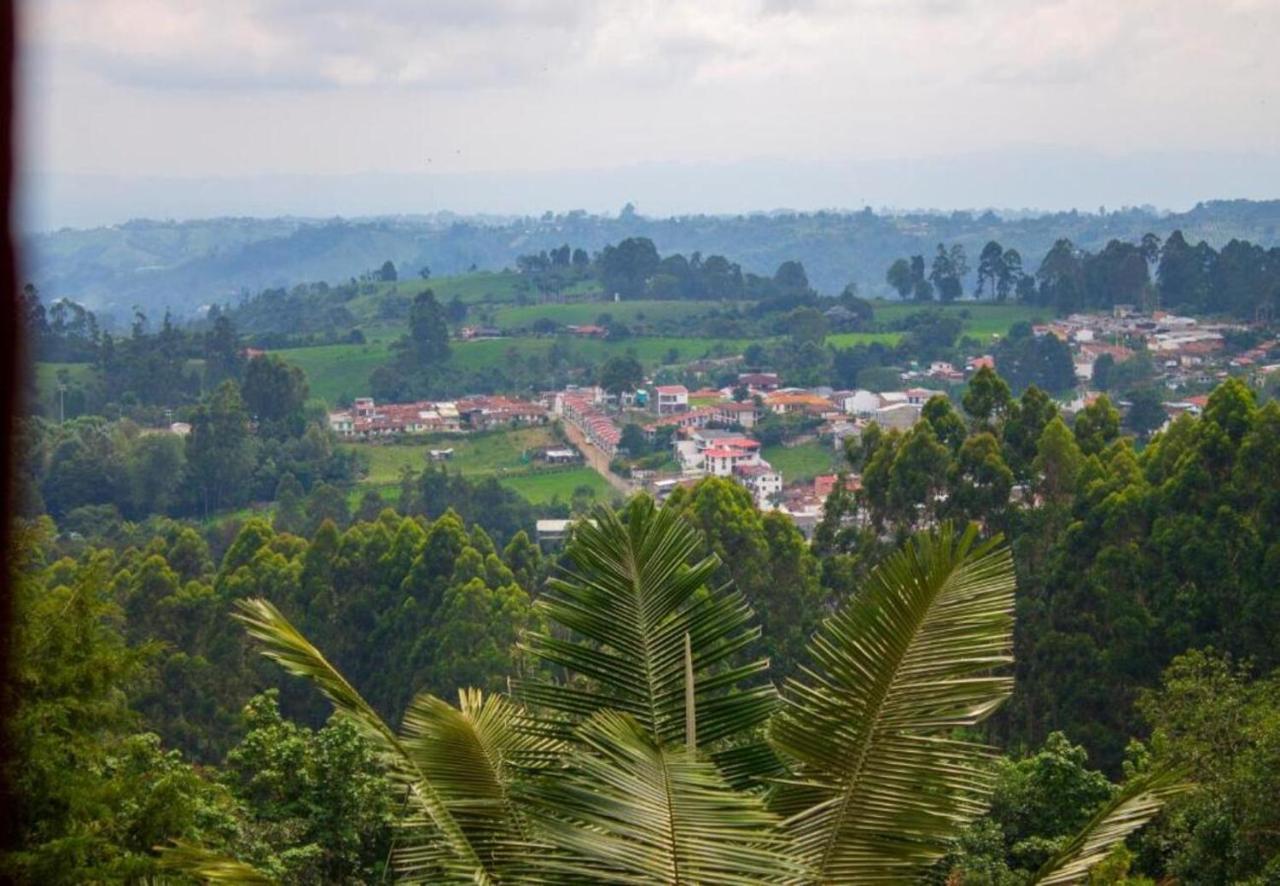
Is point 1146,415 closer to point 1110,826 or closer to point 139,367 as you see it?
point 139,367

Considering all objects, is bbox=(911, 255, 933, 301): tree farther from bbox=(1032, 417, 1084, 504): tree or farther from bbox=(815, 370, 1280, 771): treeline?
bbox=(1032, 417, 1084, 504): tree

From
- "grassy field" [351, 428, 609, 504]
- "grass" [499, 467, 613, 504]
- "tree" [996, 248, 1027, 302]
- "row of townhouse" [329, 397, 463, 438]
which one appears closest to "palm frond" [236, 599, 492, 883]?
"grass" [499, 467, 613, 504]

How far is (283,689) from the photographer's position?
19.0 m

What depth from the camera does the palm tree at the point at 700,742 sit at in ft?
8.91

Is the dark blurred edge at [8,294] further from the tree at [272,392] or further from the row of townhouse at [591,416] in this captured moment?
the row of townhouse at [591,416]

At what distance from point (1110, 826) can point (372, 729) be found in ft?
4.84

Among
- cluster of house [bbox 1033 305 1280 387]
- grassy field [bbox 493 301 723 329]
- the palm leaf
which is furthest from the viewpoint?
grassy field [bbox 493 301 723 329]

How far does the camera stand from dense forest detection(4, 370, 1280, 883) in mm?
6047

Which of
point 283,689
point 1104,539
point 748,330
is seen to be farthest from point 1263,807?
point 748,330

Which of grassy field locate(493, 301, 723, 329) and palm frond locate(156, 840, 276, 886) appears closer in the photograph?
palm frond locate(156, 840, 276, 886)

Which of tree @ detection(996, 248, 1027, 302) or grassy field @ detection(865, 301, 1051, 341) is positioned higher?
tree @ detection(996, 248, 1027, 302)

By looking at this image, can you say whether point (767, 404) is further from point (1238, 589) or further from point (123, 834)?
point (123, 834)

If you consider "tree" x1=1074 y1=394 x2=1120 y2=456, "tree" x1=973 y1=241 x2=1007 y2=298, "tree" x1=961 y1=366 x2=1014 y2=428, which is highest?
"tree" x1=973 y1=241 x2=1007 y2=298

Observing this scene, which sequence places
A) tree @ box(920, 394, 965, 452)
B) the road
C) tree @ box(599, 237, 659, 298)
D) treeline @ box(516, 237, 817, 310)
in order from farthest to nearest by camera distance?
tree @ box(599, 237, 659, 298)
treeline @ box(516, 237, 817, 310)
the road
tree @ box(920, 394, 965, 452)
